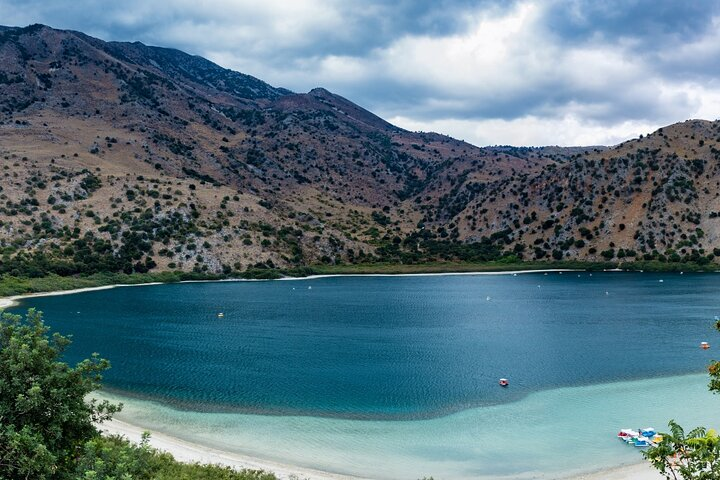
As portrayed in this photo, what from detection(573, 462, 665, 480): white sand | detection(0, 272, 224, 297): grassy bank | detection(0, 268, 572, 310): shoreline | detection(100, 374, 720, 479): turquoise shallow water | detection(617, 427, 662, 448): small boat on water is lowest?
detection(100, 374, 720, 479): turquoise shallow water

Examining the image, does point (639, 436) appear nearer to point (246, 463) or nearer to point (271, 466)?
point (271, 466)

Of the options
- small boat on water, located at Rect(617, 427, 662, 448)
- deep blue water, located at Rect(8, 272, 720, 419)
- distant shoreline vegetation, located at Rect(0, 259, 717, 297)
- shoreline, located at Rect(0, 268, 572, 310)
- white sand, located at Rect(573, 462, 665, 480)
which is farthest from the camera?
distant shoreline vegetation, located at Rect(0, 259, 717, 297)

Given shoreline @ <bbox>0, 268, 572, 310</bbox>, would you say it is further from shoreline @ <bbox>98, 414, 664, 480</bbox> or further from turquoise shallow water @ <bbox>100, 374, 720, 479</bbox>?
shoreline @ <bbox>98, 414, 664, 480</bbox>

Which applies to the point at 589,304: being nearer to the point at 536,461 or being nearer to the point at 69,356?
the point at 536,461

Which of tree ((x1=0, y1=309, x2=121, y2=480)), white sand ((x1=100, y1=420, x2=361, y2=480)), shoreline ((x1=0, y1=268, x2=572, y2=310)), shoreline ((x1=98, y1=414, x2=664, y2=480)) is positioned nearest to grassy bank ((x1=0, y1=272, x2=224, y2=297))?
shoreline ((x1=0, y1=268, x2=572, y2=310))

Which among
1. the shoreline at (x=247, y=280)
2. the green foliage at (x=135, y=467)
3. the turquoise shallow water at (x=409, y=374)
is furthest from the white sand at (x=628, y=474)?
the shoreline at (x=247, y=280)

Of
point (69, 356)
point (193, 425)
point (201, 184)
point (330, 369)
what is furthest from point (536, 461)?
point (201, 184)
